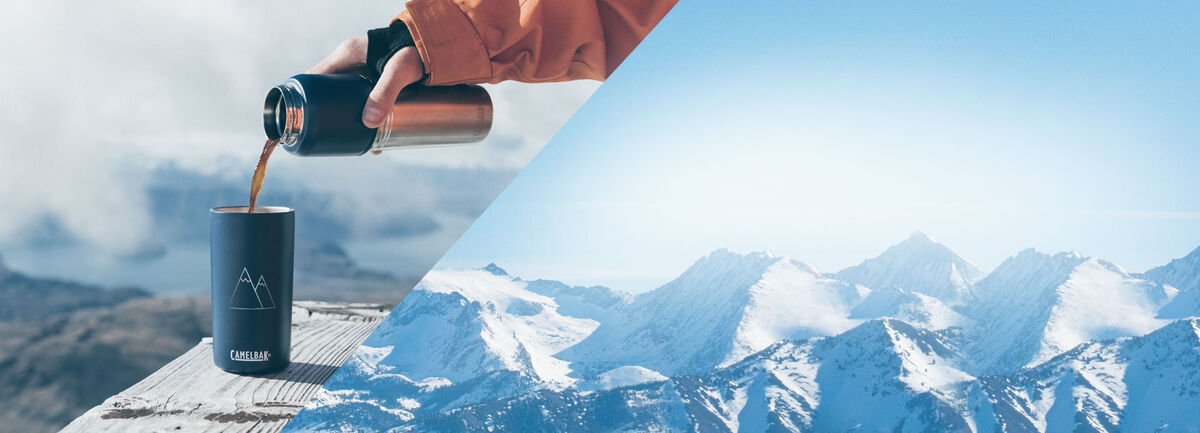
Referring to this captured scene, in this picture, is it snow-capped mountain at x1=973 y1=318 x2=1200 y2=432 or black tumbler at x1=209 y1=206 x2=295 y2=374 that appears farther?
snow-capped mountain at x1=973 y1=318 x2=1200 y2=432

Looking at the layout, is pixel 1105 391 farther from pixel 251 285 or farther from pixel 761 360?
pixel 251 285

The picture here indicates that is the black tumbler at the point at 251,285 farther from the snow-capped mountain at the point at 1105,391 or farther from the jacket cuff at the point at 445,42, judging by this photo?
the snow-capped mountain at the point at 1105,391

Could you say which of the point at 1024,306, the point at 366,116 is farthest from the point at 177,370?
the point at 1024,306

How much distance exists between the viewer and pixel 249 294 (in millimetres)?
830

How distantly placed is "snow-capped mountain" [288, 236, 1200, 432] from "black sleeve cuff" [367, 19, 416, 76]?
362 mm

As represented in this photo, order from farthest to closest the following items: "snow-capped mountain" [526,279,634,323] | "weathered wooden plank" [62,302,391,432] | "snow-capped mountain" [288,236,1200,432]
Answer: "snow-capped mountain" [526,279,634,323], "snow-capped mountain" [288,236,1200,432], "weathered wooden plank" [62,302,391,432]

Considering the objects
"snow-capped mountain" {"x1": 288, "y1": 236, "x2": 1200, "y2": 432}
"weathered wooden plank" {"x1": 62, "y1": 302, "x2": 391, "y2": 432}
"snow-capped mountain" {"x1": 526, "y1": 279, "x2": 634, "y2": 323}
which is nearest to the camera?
"weathered wooden plank" {"x1": 62, "y1": 302, "x2": 391, "y2": 432}

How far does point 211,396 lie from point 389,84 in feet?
1.14

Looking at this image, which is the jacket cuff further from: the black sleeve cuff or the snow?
the snow

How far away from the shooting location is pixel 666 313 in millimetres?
1303

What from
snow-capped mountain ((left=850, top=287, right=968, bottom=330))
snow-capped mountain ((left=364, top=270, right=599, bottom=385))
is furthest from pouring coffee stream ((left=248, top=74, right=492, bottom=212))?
snow-capped mountain ((left=850, top=287, right=968, bottom=330))

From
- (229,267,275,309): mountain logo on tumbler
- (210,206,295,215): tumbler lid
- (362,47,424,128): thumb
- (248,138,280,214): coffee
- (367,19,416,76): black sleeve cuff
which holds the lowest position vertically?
(229,267,275,309): mountain logo on tumbler

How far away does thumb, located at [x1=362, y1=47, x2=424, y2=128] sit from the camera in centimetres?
80

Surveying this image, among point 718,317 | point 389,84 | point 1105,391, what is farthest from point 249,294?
point 1105,391
